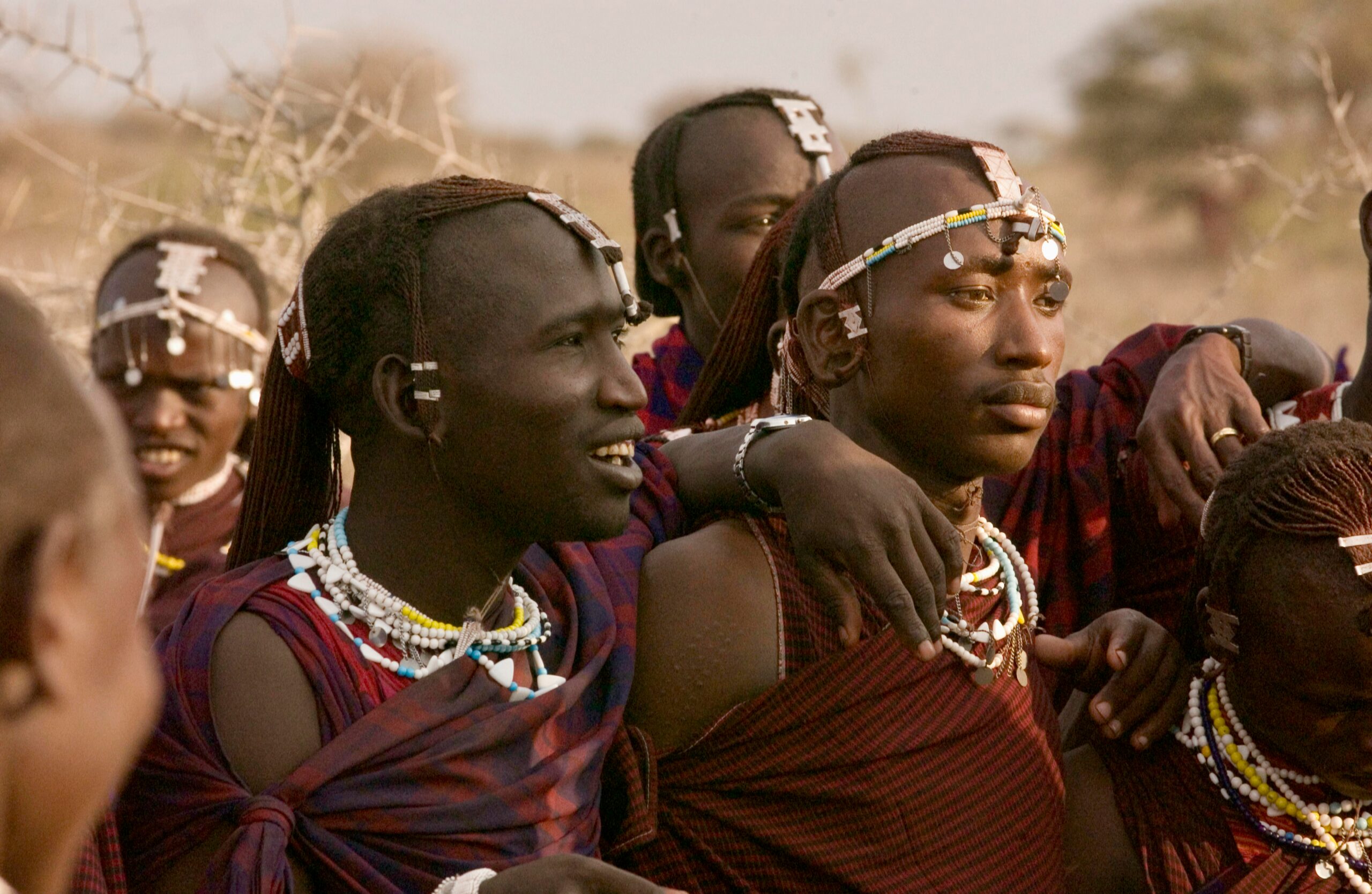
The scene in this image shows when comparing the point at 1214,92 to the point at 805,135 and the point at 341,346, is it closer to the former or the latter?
the point at 805,135

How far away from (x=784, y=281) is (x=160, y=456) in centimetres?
204

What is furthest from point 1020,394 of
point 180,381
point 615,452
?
point 180,381

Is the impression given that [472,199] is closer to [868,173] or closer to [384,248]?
[384,248]

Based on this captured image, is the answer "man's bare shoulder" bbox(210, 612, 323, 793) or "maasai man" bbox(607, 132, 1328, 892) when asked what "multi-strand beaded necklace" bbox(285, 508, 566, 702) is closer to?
"man's bare shoulder" bbox(210, 612, 323, 793)

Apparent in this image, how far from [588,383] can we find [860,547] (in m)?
0.51

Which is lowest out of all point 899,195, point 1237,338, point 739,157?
point 1237,338

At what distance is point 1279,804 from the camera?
9.02ft

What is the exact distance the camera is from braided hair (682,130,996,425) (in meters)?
3.05

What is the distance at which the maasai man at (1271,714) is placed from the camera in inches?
103

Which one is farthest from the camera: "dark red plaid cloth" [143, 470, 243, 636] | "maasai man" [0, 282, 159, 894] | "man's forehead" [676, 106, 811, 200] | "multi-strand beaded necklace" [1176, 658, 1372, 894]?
"dark red plaid cloth" [143, 470, 243, 636]

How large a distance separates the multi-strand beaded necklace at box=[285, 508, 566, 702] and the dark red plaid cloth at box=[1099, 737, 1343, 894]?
3.55 ft

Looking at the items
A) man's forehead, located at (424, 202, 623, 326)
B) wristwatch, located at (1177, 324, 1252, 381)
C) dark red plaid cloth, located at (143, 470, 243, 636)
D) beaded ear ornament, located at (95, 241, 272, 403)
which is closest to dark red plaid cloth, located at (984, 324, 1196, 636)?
wristwatch, located at (1177, 324, 1252, 381)

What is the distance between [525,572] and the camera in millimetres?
2814

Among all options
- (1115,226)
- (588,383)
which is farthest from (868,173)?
(1115,226)
